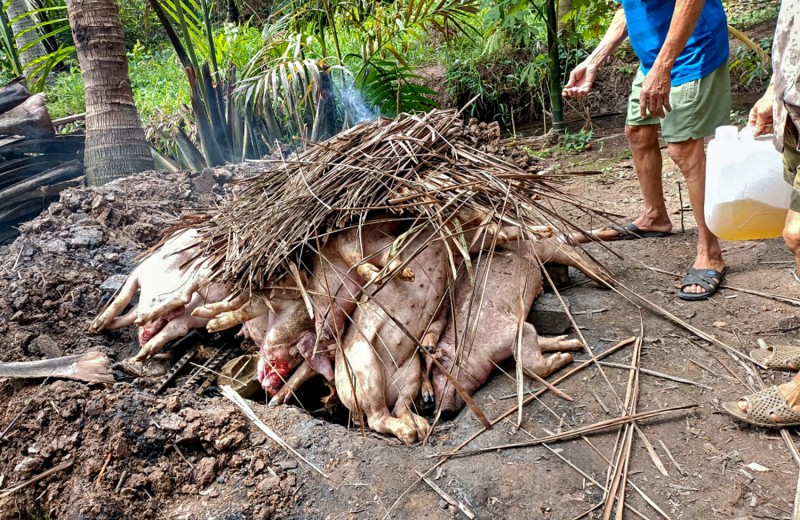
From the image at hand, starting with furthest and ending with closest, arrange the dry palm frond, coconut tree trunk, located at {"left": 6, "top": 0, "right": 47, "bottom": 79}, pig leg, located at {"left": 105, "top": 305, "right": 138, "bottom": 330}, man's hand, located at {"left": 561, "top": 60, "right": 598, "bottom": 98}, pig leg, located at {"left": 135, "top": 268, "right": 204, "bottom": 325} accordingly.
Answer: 1. coconut tree trunk, located at {"left": 6, "top": 0, "right": 47, "bottom": 79}
2. man's hand, located at {"left": 561, "top": 60, "right": 598, "bottom": 98}
3. pig leg, located at {"left": 105, "top": 305, "right": 138, "bottom": 330}
4. pig leg, located at {"left": 135, "top": 268, "right": 204, "bottom": 325}
5. the dry palm frond

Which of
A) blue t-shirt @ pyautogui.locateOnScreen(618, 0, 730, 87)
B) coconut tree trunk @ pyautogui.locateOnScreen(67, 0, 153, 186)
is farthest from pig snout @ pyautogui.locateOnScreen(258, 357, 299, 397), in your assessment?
coconut tree trunk @ pyautogui.locateOnScreen(67, 0, 153, 186)

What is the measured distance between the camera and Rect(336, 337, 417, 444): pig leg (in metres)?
2.49

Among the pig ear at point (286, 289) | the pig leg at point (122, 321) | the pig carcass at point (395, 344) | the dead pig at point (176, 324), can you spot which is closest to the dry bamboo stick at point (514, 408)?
the pig carcass at point (395, 344)

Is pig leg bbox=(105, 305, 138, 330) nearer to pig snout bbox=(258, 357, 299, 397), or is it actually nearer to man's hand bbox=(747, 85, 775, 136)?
pig snout bbox=(258, 357, 299, 397)

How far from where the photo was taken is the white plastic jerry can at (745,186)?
8.86ft

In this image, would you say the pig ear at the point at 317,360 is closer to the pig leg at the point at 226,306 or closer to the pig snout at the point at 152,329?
the pig leg at the point at 226,306

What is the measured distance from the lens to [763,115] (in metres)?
2.61

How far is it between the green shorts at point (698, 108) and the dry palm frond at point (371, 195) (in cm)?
78

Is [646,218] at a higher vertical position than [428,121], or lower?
lower

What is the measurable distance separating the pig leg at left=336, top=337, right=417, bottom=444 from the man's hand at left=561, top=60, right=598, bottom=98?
2209 millimetres

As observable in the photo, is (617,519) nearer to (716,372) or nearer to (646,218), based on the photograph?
Answer: (716,372)

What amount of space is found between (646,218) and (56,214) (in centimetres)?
431

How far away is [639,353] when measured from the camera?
8.62 feet

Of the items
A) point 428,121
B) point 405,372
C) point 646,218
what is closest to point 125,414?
point 405,372
